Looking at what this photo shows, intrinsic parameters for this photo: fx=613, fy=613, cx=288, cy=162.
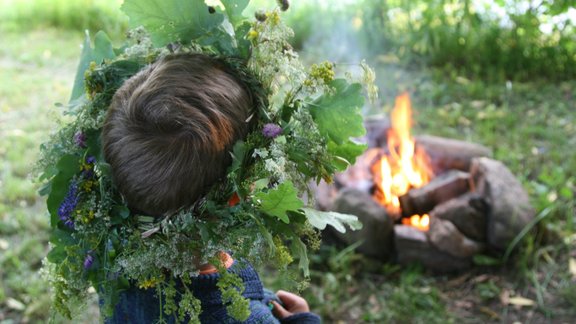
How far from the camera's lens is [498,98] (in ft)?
17.0

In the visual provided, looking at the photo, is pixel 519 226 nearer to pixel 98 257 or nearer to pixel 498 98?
pixel 498 98

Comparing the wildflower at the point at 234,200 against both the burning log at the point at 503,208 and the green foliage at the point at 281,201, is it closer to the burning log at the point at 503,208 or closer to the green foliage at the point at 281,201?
the green foliage at the point at 281,201

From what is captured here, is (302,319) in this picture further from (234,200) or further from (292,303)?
(234,200)

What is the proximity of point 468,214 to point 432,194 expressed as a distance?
0.26 metres

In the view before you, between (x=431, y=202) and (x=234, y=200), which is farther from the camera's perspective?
(x=431, y=202)

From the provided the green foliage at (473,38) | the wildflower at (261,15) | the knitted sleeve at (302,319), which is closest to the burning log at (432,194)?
the knitted sleeve at (302,319)

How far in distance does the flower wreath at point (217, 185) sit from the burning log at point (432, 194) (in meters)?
1.92

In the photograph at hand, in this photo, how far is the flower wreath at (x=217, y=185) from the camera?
144 centimetres

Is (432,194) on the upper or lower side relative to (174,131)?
lower

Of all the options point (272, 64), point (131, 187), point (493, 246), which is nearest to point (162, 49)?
point (272, 64)

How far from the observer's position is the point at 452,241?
3359mm

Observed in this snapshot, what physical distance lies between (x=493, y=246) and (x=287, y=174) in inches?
89.6

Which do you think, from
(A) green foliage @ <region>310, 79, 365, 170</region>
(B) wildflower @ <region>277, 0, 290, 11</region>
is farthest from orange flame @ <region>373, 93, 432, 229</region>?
(B) wildflower @ <region>277, 0, 290, 11</region>

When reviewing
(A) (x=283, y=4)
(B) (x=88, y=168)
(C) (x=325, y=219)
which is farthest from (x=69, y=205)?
(A) (x=283, y=4)
